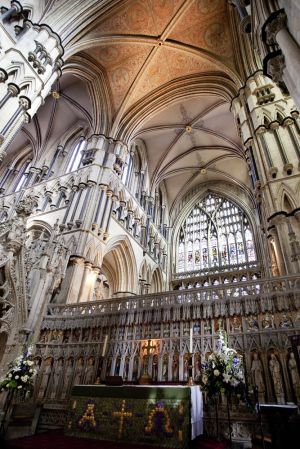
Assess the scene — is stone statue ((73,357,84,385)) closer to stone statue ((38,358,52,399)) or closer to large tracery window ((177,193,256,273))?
stone statue ((38,358,52,399))

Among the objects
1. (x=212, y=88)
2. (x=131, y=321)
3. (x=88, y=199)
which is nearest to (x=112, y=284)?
(x=88, y=199)

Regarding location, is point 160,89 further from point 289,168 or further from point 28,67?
point 289,168

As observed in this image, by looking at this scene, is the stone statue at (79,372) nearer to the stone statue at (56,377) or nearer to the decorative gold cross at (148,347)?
the stone statue at (56,377)

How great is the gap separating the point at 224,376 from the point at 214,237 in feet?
52.2

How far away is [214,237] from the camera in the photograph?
64.4ft

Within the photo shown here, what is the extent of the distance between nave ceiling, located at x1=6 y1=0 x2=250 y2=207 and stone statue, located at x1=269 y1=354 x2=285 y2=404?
12308 mm

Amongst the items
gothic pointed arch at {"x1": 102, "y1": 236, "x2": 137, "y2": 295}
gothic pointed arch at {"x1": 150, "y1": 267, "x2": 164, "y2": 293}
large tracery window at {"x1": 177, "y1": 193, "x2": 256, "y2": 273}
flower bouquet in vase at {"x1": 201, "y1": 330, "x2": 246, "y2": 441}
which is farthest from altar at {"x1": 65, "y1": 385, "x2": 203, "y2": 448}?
large tracery window at {"x1": 177, "y1": 193, "x2": 256, "y2": 273}

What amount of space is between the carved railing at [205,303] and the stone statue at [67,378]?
49.5 inches

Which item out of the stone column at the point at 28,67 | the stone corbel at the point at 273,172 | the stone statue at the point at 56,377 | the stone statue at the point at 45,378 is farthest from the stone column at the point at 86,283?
the stone corbel at the point at 273,172

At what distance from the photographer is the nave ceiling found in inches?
517

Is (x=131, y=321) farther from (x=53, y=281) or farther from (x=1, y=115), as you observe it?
(x=1, y=115)

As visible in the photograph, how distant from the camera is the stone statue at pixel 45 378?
675 centimetres

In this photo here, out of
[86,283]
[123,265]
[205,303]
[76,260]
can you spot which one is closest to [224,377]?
[205,303]

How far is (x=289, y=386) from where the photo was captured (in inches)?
186
